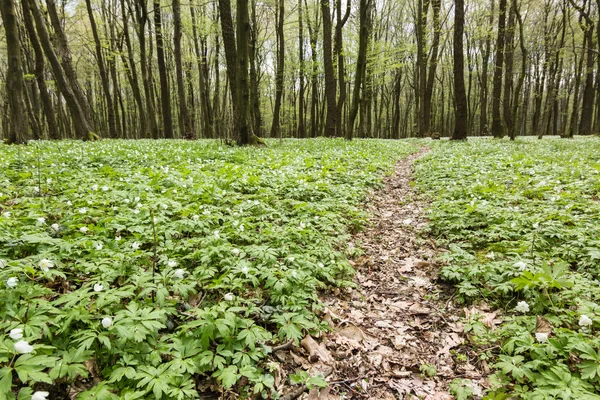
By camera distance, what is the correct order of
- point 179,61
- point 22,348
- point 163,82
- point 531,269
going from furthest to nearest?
point 179,61 → point 163,82 → point 531,269 → point 22,348

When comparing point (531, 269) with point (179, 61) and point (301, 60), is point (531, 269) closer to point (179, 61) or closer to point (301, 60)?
point (179, 61)

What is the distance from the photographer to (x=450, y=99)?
45.8m

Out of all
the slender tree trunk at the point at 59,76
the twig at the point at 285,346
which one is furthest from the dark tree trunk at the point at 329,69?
the twig at the point at 285,346

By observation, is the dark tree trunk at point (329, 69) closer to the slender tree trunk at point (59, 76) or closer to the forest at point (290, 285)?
the slender tree trunk at point (59, 76)

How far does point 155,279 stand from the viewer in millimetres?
2910

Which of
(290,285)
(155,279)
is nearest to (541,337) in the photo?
(290,285)

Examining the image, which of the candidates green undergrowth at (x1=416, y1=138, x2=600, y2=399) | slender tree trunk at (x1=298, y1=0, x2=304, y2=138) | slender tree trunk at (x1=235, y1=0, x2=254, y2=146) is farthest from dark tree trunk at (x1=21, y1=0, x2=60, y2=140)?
green undergrowth at (x1=416, y1=138, x2=600, y2=399)

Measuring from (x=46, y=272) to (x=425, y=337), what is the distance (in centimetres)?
372

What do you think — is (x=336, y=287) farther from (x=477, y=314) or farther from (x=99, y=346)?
(x=99, y=346)

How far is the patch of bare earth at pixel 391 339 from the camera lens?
275 cm

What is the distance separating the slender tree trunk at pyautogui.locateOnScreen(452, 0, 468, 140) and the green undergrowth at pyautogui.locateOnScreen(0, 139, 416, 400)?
49.4ft

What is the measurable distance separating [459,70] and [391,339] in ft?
60.9

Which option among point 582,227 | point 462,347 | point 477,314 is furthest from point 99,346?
point 582,227

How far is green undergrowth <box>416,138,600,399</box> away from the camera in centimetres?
245
